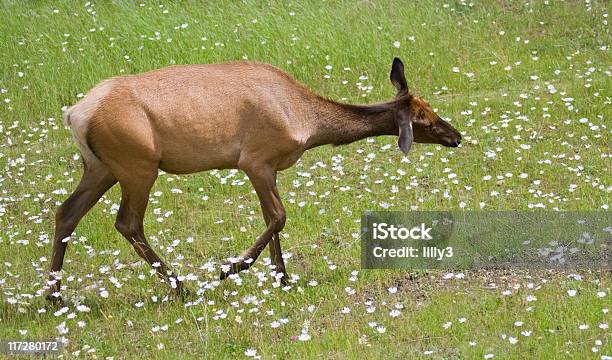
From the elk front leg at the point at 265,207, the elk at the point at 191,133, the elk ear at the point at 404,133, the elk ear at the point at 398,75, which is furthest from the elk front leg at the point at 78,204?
the elk ear at the point at 398,75

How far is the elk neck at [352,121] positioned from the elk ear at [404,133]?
0.44 ft

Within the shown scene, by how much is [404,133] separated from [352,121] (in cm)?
51

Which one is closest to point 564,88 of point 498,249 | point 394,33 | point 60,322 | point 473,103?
point 473,103

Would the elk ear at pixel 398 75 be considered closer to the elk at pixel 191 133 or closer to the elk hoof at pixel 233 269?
the elk at pixel 191 133

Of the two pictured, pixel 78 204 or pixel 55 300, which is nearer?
pixel 55 300

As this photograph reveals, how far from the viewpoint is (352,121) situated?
31.8 feet

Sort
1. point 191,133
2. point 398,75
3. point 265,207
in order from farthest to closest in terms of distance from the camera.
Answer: point 398,75 < point 265,207 < point 191,133

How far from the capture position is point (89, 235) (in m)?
10.3

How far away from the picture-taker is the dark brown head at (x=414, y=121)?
374 inches

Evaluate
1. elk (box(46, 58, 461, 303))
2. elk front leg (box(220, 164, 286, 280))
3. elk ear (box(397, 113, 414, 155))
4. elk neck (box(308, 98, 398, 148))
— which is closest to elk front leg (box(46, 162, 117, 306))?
elk (box(46, 58, 461, 303))

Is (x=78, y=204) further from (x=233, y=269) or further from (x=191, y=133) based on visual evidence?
(x=233, y=269)

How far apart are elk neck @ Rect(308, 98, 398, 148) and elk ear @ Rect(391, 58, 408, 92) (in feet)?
0.47

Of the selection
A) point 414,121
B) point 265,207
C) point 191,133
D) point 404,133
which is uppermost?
point 414,121

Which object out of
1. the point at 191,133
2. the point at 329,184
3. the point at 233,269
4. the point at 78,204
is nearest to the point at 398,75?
the point at 191,133
